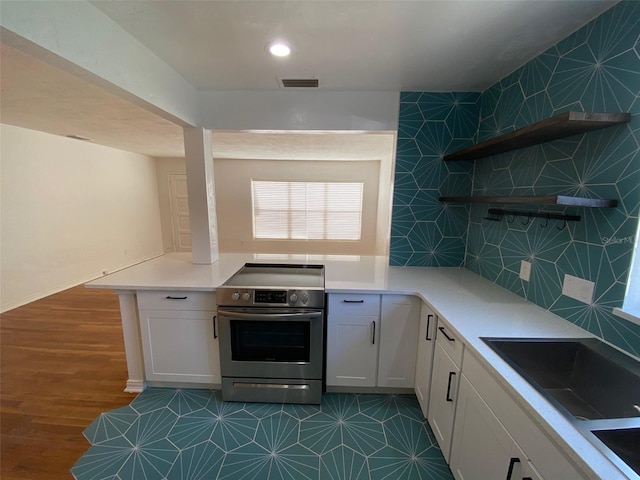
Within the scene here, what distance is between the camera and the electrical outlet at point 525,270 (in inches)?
64.9

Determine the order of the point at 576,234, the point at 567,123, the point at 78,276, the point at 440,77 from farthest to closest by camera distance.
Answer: the point at 78,276
the point at 440,77
the point at 576,234
the point at 567,123

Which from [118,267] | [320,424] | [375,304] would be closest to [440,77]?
[375,304]

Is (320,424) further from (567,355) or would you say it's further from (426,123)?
(426,123)

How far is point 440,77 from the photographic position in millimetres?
1993

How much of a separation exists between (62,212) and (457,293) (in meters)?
5.50

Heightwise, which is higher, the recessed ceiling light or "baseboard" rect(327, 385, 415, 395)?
the recessed ceiling light

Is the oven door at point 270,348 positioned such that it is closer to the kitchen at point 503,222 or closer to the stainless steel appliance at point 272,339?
the stainless steel appliance at point 272,339

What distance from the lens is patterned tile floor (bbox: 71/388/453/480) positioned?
149 cm

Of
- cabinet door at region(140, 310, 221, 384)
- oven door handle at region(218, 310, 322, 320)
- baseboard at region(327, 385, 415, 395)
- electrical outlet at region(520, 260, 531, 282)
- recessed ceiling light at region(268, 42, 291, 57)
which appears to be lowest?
baseboard at region(327, 385, 415, 395)

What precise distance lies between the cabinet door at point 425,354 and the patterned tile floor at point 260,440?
0.19 meters

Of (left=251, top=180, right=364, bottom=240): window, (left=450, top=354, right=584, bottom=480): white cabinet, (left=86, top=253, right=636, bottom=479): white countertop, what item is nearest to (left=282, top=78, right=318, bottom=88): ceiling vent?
(left=86, top=253, right=636, bottom=479): white countertop

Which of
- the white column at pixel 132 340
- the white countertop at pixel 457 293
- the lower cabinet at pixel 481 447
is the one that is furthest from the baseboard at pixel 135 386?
the lower cabinet at pixel 481 447

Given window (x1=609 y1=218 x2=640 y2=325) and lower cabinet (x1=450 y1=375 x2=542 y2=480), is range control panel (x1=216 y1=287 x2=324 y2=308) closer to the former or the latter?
lower cabinet (x1=450 y1=375 x2=542 y2=480)

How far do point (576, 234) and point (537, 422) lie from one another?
100 cm
